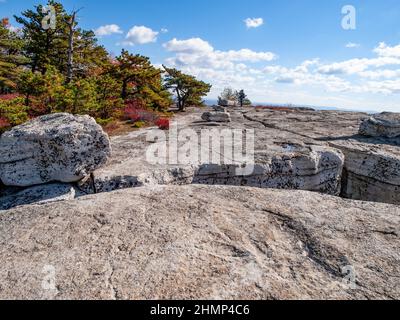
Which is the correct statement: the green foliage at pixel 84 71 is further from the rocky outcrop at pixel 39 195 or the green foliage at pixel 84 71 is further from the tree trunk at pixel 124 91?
the rocky outcrop at pixel 39 195

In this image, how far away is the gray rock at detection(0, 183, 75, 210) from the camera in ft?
23.3

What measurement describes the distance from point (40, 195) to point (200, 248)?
5.45m

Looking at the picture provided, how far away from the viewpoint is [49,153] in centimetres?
748

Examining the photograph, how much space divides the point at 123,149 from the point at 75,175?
10.7ft

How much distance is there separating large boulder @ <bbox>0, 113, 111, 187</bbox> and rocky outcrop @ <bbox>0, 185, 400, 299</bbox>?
8.17ft

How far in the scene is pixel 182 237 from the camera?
4.02 metres

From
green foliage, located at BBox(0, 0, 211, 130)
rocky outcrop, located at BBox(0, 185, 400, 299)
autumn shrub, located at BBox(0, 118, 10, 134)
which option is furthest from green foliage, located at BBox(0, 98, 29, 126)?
rocky outcrop, located at BBox(0, 185, 400, 299)

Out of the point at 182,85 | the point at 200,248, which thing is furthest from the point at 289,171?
the point at 182,85

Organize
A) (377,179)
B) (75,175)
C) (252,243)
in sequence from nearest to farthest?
(252,243)
(75,175)
(377,179)

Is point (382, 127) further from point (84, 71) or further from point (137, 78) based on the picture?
point (84, 71)

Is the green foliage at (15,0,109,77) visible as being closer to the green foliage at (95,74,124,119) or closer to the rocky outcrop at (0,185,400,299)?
the green foliage at (95,74,124,119)

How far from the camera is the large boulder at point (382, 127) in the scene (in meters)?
14.0

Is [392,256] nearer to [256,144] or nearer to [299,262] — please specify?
[299,262]
